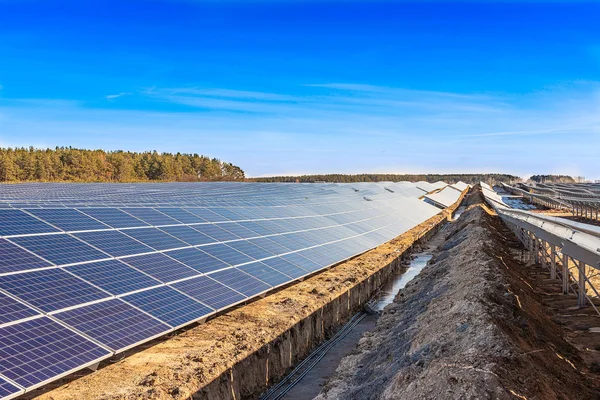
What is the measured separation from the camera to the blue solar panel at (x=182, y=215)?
29703 mm

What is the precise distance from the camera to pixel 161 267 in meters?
21.9

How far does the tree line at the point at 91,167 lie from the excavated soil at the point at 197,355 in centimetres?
11402

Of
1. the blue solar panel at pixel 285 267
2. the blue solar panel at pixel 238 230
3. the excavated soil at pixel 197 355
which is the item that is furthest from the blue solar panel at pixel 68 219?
the blue solar panel at pixel 285 267

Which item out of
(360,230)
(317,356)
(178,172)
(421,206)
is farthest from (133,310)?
(178,172)

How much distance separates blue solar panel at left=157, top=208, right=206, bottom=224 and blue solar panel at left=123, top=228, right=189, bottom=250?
3.62 metres

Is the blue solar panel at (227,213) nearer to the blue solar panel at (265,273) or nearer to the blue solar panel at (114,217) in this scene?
the blue solar panel at (265,273)

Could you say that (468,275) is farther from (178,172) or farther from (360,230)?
(178,172)

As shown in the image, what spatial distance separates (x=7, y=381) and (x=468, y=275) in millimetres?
21230

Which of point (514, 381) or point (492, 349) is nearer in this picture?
point (514, 381)

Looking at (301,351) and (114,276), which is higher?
(114,276)

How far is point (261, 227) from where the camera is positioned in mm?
34781

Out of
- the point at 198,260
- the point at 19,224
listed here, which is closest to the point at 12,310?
the point at 19,224

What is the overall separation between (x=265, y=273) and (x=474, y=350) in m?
14.1

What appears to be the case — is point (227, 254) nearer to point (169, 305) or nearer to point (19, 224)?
point (169, 305)
